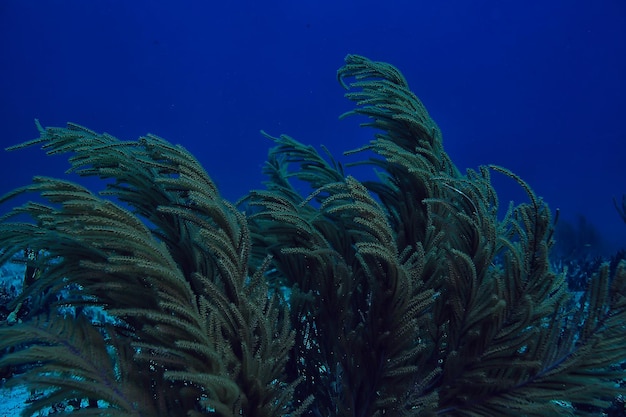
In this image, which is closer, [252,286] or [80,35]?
[252,286]

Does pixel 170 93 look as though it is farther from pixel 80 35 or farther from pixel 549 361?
pixel 549 361

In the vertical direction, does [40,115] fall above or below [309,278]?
above

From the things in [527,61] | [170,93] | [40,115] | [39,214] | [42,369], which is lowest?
[42,369]

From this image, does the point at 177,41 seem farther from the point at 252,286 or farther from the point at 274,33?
the point at 252,286

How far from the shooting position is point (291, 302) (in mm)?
3002

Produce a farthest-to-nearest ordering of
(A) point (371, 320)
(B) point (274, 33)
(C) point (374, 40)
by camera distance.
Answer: (B) point (274, 33)
(C) point (374, 40)
(A) point (371, 320)

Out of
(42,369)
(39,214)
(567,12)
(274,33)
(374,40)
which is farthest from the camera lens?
(274,33)

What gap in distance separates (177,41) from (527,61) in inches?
3921

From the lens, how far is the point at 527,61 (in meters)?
108

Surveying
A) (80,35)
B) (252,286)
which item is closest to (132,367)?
(252,286)

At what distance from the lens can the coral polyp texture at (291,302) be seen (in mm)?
2102

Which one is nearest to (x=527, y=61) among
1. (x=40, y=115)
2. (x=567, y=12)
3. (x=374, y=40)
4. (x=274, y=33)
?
(x=567, y=12)

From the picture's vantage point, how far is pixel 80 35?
112 meters

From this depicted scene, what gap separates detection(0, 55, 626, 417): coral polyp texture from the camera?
2102 mm
